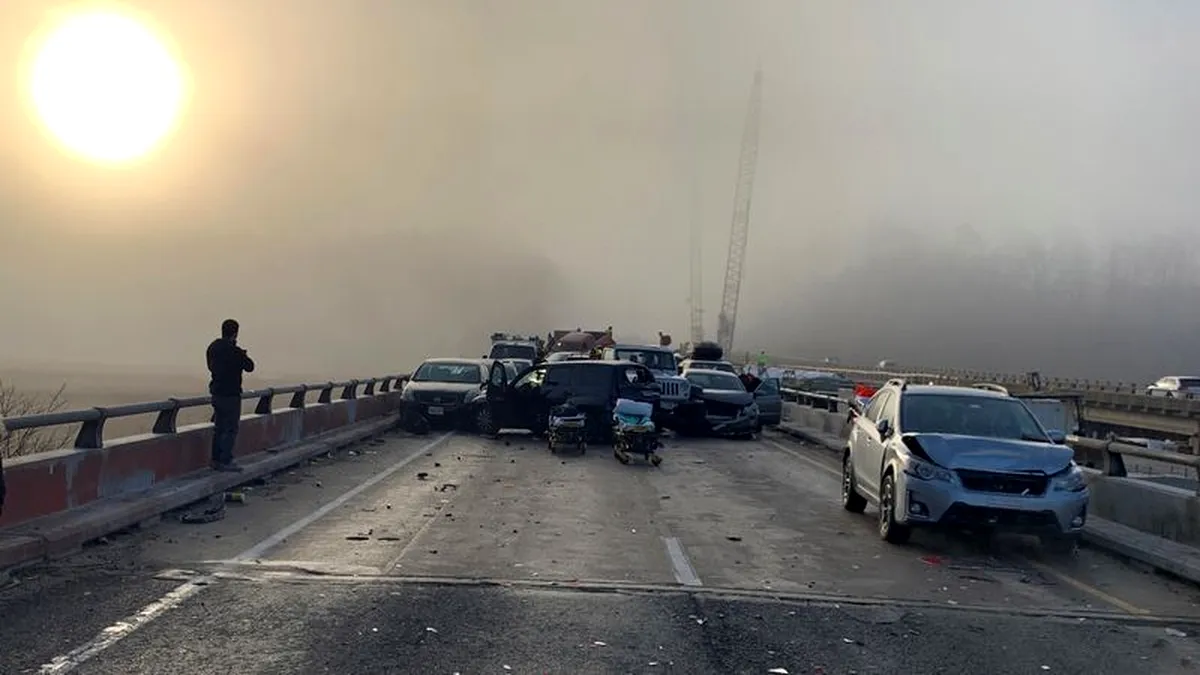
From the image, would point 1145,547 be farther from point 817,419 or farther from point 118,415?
point 817,419

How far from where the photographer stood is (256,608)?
25.5ft

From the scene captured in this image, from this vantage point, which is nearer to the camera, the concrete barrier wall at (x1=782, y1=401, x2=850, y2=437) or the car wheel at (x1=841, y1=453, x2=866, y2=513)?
the car wheel at (x1=841, y1=453, x2=866, y2=513)

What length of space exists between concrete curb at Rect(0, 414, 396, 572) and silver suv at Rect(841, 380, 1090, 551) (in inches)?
308

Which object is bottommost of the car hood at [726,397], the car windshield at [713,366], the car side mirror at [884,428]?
the car hood at [726,397]

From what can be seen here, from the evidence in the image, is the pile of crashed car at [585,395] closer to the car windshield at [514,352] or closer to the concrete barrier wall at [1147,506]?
the concrete barrier wall at [1147,506]

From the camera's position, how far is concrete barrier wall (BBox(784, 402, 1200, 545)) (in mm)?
11388

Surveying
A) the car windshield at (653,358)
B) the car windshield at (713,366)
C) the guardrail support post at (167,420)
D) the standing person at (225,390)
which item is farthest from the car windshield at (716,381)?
the guardrail support post at (167,420)

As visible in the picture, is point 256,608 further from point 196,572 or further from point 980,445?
point 980,445

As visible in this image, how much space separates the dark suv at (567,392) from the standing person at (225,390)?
858 cm

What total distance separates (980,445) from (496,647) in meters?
6.43

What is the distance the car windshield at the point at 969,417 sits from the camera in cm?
1219

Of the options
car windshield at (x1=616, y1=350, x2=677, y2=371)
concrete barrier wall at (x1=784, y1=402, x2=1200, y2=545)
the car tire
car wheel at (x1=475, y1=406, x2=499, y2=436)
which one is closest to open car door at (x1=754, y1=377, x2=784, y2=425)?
car windshield at (x1=616, y1=350, x2=677, y2=371)

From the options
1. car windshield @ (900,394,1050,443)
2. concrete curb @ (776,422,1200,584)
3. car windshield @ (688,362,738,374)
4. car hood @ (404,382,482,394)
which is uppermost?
car windshield @ (688,362,738,374)

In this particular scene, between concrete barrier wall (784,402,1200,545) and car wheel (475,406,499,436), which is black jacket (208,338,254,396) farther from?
concrete barrier wall (784,402,1200,545)
